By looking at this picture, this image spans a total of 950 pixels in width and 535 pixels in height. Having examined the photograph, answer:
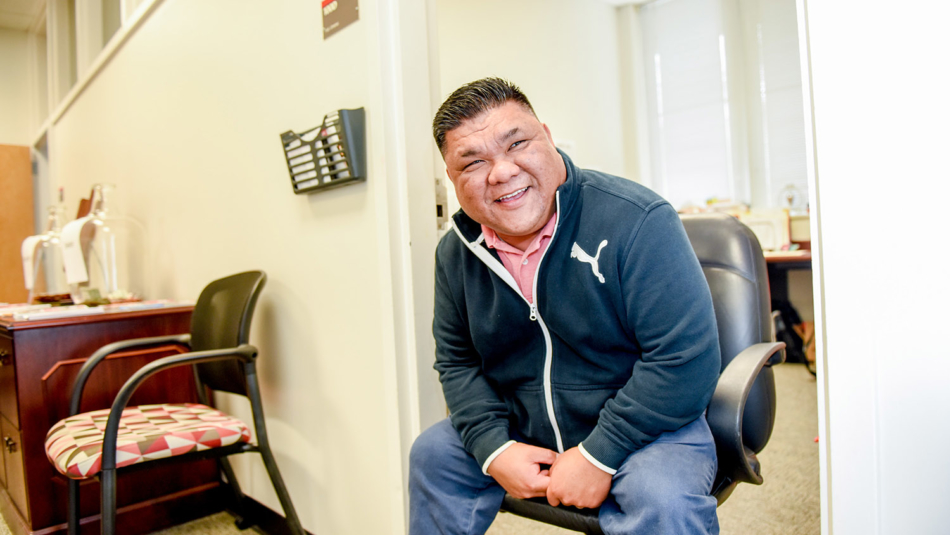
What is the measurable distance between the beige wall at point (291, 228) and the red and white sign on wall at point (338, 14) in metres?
0.02

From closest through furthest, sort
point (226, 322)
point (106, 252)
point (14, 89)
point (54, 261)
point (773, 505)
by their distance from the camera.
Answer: point (226, 322)
point (773, 505)
point (106, 252)
point (54, 261)
point (14, 89)

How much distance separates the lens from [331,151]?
1.48m

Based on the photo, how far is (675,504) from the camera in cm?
83

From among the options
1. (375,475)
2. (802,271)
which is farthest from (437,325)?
(802,271)

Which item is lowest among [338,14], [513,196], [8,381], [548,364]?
[8,381]

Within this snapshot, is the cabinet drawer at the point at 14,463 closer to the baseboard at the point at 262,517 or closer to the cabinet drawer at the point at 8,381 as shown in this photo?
the cabinet drawer at the point at 8,381

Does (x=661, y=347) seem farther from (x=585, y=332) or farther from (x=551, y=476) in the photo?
(x=551, y=476)

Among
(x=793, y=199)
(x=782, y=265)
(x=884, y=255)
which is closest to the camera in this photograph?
(x=884, y=255)

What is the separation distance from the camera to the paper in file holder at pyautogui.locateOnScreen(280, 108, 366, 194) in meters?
1.43

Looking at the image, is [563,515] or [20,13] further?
[20,13]

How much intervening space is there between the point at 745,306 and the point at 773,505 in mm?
1066

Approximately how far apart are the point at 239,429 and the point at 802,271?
14.0 feet

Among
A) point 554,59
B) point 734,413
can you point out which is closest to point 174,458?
point 734,413

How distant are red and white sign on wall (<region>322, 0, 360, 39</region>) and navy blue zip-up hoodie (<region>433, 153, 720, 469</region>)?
681 mm
